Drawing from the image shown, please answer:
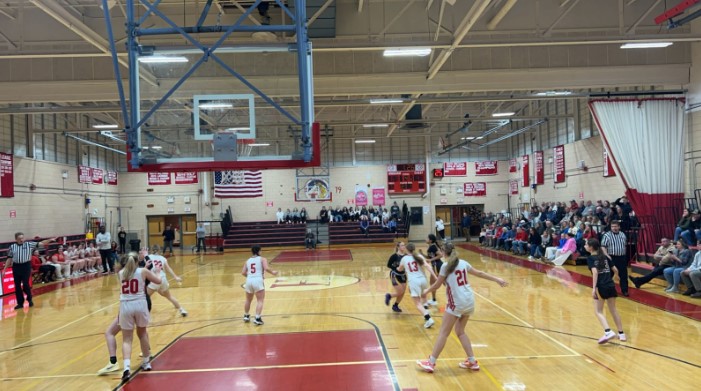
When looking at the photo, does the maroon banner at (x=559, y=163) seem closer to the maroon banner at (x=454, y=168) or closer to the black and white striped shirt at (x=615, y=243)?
the maroon banner at (x=454, y=168)

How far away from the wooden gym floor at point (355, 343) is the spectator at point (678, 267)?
1.08ft

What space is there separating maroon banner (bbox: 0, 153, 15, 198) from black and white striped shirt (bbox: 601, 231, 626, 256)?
833 inches

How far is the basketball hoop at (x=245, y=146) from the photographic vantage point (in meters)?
6.10

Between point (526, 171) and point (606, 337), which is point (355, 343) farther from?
point (526, 171)

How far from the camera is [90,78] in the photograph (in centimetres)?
1390

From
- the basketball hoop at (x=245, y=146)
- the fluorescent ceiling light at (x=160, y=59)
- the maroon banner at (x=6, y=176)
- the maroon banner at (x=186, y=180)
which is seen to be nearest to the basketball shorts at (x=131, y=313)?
the basketball hoop at (x=245, y=146)

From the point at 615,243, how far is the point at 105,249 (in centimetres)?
1762

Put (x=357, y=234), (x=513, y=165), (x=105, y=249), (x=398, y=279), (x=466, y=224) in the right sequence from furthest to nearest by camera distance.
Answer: (x=513, y=165) < (x=466, y=224) < (x=357, y=234) < (x=105, y=249) < (x=398, y=279)

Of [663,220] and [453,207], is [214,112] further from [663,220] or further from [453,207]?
[453,207]

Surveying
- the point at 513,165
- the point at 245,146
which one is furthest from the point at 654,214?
the point at 513,165

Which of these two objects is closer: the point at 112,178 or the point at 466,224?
the point at 112,178

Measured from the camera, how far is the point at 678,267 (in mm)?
10961

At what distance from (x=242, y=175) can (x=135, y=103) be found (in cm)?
2244

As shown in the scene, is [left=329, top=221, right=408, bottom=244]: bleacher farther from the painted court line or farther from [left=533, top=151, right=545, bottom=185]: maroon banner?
the painted court line
